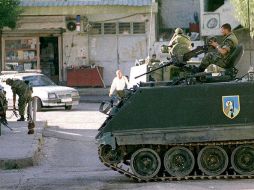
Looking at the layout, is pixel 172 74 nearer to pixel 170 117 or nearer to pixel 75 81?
pixel 170 117

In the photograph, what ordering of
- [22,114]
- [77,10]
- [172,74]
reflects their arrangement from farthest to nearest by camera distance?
1. [77,10]
2. [22,114]
3. [172,74]

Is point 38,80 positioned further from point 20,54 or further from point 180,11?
point 180,11

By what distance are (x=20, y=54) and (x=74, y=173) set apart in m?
26.5

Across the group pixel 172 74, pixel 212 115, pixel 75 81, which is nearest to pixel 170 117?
pixel 212 115

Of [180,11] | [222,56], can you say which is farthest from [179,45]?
[180,11]

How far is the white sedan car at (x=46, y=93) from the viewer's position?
29.8 metres

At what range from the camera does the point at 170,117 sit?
12336 millimetres

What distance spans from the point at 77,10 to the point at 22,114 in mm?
14941

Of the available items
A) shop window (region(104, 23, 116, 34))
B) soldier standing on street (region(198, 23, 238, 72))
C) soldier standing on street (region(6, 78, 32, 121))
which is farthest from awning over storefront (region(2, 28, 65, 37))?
soldier standing on street (region(198, 23, 238, 72))

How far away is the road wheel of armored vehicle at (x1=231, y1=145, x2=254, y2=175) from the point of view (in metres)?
12.2

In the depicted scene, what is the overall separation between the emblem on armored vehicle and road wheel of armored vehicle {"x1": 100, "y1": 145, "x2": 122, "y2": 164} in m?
1.90

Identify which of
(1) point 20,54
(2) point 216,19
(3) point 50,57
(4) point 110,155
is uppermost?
(2) point 216,19

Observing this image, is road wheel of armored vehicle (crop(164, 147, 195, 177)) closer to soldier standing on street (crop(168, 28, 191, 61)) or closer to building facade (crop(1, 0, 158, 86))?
soldier standing on street (crop(168, 28, 191, 61))

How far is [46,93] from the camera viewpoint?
2980cm
